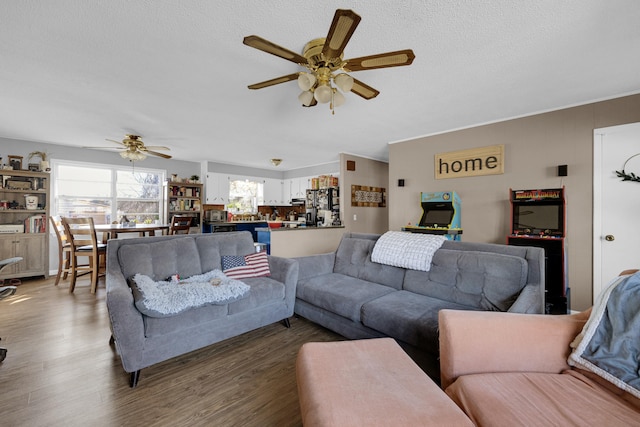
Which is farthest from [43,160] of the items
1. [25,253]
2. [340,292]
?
[340,292]

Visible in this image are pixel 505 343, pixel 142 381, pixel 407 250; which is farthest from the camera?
pixel 407 250

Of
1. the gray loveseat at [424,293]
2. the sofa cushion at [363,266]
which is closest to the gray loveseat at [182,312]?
the gray loveseat at [424,293]

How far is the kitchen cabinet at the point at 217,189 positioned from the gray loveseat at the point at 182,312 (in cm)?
A: 408

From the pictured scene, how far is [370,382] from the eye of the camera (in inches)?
43.7

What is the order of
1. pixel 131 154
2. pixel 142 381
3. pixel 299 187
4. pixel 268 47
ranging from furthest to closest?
pixel 299 187, pixel 131 154, pixel 142 381, pixel 268 47

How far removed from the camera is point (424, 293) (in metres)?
2.28

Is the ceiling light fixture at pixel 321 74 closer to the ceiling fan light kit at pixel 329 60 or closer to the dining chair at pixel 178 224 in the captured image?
the ceiling fan light kit at pixel 329 60

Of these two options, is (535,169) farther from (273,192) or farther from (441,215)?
(273,192)

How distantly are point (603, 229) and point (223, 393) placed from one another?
4.11m

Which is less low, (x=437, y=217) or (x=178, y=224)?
(x=437, y=217)

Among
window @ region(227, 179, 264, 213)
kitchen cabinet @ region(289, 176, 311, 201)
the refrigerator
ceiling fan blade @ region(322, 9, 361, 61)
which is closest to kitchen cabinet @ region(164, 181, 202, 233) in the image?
window @ region(227, 179, 264, 213)

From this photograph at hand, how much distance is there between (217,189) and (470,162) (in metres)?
5.57

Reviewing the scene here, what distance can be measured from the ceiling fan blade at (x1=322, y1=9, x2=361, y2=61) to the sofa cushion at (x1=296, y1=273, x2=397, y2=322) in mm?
1814

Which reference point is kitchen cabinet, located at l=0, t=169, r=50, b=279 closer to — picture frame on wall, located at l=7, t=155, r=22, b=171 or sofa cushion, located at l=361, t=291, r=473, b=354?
picture frame on wall, located at l=7, t=155, r=22, b=171
